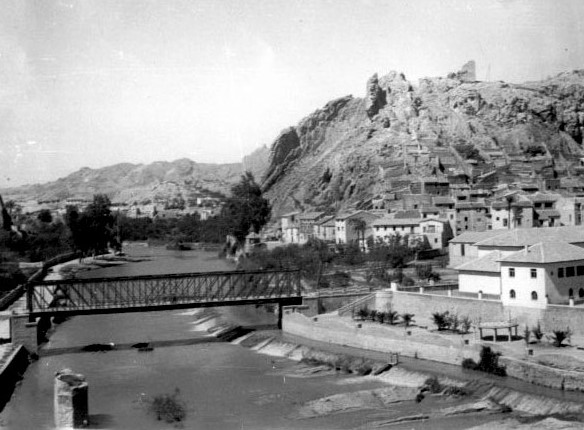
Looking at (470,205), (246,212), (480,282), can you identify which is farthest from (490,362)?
(246,212)

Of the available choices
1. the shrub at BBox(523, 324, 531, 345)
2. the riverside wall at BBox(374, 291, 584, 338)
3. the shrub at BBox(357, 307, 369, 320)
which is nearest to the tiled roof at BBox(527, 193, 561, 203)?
the riverside wall at BBox(374, 291, 584, 338)

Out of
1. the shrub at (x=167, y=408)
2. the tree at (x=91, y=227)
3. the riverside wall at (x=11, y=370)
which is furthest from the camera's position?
the tree at (x=91, y=227)

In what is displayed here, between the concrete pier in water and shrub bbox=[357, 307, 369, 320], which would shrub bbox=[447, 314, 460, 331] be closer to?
shrub bbox=[357, 307, 369, 320]

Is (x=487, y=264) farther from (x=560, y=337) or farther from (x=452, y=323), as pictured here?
(x=560, y=337)

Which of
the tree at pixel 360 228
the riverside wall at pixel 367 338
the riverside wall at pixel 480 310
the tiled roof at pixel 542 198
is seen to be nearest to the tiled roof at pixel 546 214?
the tiled roof at pixel 542 198

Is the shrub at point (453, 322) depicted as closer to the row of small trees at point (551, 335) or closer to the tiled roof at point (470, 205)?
the row of small trees at point (551, 335)

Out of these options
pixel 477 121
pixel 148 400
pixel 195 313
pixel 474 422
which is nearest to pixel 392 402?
pixel 474 422
